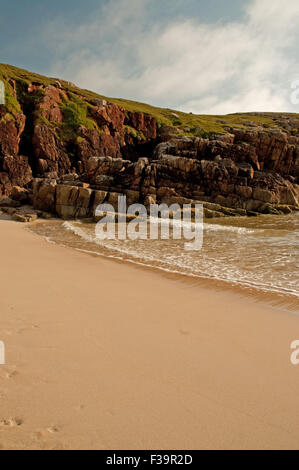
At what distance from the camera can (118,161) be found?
98.7 ft

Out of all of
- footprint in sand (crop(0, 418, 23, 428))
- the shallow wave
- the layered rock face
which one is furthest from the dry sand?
the layered rock face

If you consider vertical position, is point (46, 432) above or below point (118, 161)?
below

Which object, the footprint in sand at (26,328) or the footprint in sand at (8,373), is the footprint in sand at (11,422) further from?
the footprint in sand at (26,328)

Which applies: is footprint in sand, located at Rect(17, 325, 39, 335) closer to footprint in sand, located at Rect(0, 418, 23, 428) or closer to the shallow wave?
footprint in sand, located at Rect(0, 418, 23, 428)

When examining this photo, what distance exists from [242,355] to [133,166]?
26.8 m

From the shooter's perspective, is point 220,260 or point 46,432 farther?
point 220,260

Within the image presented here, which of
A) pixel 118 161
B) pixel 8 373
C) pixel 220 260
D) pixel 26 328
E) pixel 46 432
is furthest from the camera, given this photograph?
pixel 118 161

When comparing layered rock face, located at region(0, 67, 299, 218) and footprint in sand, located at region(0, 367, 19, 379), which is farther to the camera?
layered rock face, located at region(0, 67, 299, 218)

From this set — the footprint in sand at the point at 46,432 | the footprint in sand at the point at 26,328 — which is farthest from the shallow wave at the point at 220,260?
the footprint in sand at the point at 46,432

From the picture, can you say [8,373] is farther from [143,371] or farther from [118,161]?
[118,161]

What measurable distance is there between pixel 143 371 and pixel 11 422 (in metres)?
1.41

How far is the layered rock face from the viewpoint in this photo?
27078 millimetres

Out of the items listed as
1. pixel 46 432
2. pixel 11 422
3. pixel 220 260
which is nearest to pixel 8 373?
pixel 11 422

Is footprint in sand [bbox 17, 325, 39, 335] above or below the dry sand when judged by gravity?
above
